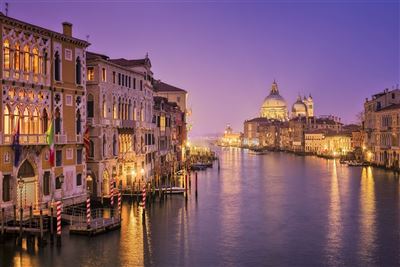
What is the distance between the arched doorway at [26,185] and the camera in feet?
66.9

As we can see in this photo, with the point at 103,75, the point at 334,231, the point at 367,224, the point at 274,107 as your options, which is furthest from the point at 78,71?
the point at 274,107

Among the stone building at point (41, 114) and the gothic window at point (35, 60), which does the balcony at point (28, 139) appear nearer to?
the stone building at point (41, 114)

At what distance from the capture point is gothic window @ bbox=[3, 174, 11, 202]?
1948cm

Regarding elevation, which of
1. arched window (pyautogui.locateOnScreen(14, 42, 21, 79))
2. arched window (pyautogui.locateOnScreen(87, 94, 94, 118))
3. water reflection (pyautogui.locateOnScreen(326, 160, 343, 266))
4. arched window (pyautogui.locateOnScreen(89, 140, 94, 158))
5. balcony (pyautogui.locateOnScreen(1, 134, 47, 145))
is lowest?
water reflection (pyautogui.locateOnScreen(326, 160, 343, 266))

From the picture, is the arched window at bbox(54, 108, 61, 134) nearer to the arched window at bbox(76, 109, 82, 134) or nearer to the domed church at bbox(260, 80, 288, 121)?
the arched window at bbox(76, 109, 82, 134)

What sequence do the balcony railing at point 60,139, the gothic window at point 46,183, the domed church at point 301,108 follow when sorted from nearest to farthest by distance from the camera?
the gothic window at point 46,183 → the balcony railing at point 60,139 → the domed church at point 301,108

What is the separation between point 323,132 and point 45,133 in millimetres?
87518

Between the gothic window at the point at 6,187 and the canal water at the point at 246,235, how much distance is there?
241 cm

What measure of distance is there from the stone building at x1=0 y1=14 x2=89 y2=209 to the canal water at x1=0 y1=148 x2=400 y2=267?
2.80 metres

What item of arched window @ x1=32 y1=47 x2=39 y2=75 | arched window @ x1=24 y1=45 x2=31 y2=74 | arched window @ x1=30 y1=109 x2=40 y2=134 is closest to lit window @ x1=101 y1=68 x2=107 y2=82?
arched window @ x1=32 y1=47 x2=39 y2=75

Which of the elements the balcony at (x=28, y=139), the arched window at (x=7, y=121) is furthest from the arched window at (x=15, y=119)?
the balcony at (x=28, y=139)

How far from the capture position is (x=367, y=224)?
2325 cm

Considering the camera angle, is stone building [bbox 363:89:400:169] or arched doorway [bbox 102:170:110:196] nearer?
arched doorway [bbox 102:170:110:196]

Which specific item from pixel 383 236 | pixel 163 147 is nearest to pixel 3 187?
pixel 383 236
